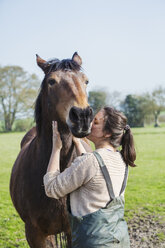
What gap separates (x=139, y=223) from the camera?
4836 millimetres

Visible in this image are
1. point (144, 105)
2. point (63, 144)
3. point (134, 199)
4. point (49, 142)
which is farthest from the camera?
point (144, 105)

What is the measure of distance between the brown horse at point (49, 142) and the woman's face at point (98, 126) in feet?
0.18

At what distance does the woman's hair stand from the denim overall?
264 millimetres

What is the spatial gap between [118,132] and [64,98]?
608 mm

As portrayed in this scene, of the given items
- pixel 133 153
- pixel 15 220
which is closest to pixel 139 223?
pixel 15 220

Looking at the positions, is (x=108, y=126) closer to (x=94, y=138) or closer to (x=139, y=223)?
(x=94, y=138)

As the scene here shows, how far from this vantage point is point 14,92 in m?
39.1

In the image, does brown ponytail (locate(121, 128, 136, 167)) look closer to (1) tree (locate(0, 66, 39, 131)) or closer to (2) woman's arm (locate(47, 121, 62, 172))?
(2) woman's arm (locate(47, 121, 62, 172))

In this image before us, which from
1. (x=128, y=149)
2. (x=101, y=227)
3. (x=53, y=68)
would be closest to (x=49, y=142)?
(x=53, y=68)

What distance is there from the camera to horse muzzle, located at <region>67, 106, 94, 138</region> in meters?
1.83

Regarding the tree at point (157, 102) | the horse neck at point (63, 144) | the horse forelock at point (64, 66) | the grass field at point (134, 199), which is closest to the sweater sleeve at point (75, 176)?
the horse neck at point (63, 144)

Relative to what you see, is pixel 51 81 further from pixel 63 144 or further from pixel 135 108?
pixel 135 108

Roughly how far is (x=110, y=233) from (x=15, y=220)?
4.31 m

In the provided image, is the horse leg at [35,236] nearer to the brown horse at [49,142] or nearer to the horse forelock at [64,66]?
the brown horse at [49,142]
